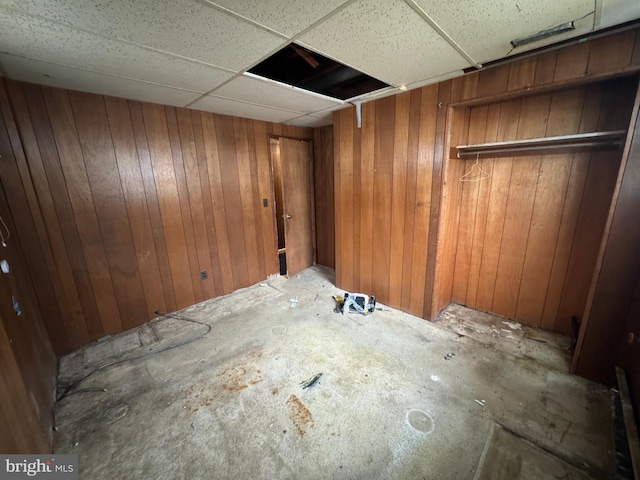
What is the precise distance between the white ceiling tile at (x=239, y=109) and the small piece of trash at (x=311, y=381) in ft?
8.58

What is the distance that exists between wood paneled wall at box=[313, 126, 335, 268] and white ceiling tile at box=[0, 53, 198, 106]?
6.31 ft

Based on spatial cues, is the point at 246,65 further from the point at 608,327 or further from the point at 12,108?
the point at 608,327

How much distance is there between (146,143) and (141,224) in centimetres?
82

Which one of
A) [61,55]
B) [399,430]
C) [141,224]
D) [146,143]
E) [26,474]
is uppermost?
[61,55]

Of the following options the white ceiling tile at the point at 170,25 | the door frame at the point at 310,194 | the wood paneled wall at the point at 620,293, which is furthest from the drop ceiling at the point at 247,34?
the door frame at the point at 310,194

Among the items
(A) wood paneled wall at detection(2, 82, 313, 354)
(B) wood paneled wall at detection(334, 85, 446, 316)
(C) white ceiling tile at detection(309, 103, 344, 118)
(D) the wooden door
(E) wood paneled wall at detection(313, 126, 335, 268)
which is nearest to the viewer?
(A) wood paneled wall at detection(2, 82, 313, 354)

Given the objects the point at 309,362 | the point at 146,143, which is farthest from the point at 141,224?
the point at 309,362

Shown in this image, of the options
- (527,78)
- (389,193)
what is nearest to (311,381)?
(389,193)

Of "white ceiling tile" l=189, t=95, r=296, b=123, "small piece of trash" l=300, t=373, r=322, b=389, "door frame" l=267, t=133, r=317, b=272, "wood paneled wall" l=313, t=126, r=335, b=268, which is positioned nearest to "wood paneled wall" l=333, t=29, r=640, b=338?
"white ceiling tile" l=189, t=95, r=296, b=123

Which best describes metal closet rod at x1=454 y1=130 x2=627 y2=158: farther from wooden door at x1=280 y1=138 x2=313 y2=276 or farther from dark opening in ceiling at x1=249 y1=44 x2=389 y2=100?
wooden door at x1=280 y1=138 x2=313 y2=276

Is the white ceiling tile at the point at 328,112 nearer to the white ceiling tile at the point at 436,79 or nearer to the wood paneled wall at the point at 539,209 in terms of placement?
the white ceiling tile at the point at 436,79

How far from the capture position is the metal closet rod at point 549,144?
175 centimetres

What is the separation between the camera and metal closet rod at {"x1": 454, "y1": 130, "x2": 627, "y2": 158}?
1.75 m

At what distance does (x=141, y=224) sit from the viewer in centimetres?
253
